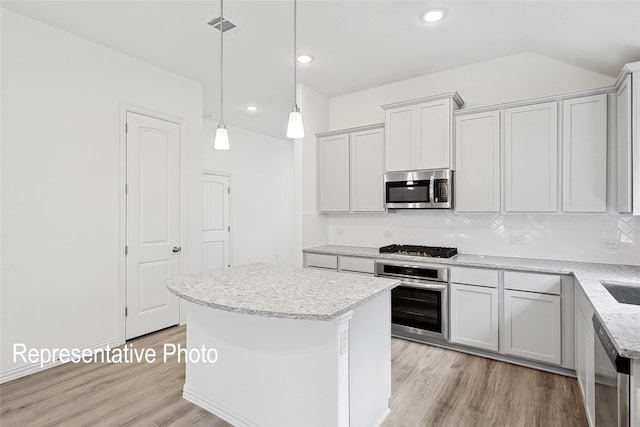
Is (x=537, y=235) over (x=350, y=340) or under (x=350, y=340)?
over

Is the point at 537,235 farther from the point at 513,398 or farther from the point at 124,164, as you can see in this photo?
the point at 124,164

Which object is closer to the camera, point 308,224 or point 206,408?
point 206,408

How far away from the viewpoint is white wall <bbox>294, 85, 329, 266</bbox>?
4164 millimetres

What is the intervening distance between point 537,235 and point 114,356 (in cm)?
421

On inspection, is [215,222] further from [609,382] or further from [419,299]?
[609,382]

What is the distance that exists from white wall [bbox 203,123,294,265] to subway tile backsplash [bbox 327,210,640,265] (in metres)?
2.67

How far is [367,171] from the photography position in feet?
13.2

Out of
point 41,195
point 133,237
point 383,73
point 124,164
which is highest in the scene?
point 383,73

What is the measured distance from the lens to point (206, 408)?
7.43 feet

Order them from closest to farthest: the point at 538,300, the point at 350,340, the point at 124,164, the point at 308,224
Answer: the point at 350,340, the point at 538,300, the point at 124,164, the point at 308,224

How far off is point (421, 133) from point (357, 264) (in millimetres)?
1576

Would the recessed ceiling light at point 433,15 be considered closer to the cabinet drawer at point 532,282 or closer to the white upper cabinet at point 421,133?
the white upper cabinet at point 421,133

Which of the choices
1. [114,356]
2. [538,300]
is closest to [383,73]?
[538,300]

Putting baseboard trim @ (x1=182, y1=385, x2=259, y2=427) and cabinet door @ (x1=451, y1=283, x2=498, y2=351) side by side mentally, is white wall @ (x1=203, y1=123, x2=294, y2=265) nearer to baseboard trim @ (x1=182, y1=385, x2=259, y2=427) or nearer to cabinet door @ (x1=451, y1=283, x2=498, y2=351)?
baseboard trim @ (x1=182, y1=385, x2=259, y2=427)
